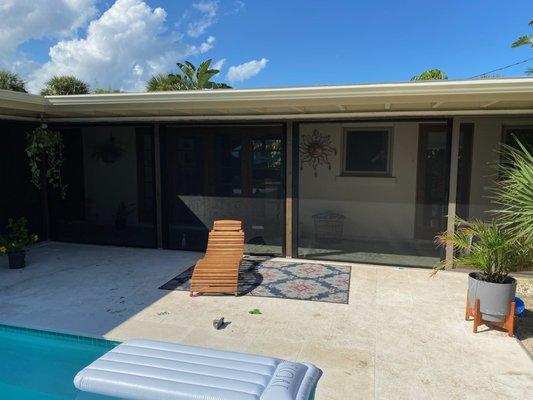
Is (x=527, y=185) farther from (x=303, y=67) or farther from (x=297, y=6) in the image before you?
(x=303, y=67)

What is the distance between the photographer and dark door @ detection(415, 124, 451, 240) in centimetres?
718

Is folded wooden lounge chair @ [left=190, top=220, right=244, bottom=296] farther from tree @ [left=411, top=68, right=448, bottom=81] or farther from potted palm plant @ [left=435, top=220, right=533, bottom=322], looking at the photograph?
tree @ [left=411, top=68, right=448, bottom=81]

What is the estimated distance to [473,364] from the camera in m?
→ 4.04

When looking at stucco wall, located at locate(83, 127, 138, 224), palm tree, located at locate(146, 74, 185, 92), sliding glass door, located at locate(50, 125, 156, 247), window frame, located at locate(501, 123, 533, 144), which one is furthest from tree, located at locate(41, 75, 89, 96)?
window frame, located at locate(501, 123, 533, 144)

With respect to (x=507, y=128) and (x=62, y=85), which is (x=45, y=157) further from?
(x=62, y=85)

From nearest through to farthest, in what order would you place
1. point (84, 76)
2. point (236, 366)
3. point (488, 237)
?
point (236, 366), point (488, 237), point (84, 76)

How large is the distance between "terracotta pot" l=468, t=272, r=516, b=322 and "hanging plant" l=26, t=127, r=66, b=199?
312 inches

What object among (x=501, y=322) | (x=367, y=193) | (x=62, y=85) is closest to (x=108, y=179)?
(x=367, y=193)

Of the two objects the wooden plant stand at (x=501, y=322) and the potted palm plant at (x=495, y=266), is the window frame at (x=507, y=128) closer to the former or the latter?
the potted palm plant at (x=495, y=266)

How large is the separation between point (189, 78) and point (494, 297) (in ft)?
57.8

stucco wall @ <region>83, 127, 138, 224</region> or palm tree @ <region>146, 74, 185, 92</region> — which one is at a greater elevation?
palm tree @ <region>146, 74, 185, 92</region>

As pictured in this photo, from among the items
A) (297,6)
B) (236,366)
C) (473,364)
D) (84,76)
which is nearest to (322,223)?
(473,364)

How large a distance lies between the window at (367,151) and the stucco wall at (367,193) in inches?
4.8

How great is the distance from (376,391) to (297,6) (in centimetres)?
1515
